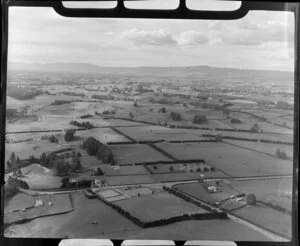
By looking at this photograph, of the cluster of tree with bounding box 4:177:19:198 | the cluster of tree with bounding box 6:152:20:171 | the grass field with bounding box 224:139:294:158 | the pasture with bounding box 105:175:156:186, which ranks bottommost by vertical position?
the cluster of tree with bounding box 4:177:19:198

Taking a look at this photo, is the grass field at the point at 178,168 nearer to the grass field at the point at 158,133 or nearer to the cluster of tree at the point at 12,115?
the grass field at the point at 158,133

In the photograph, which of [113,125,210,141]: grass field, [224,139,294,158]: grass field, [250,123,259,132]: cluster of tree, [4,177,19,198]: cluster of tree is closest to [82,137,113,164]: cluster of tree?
[113,125,210,141]: grass field

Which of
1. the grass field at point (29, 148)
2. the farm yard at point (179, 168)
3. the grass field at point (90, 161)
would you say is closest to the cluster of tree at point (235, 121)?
the farm yard at point (179, 168)

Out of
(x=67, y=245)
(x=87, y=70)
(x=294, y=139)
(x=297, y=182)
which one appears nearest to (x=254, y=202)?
(x=297, y=182)

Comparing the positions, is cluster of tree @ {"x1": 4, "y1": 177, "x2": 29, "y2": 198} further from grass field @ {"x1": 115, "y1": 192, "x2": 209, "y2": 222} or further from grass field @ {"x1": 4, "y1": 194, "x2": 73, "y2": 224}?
grass field @ {"x1": 115, "y1": 192, "x2": 209, "y2": 222}

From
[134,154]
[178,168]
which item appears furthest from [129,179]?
[178,168]

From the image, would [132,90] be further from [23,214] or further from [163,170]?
[23,214]

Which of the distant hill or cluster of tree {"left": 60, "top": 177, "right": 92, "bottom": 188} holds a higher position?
the distant hill
